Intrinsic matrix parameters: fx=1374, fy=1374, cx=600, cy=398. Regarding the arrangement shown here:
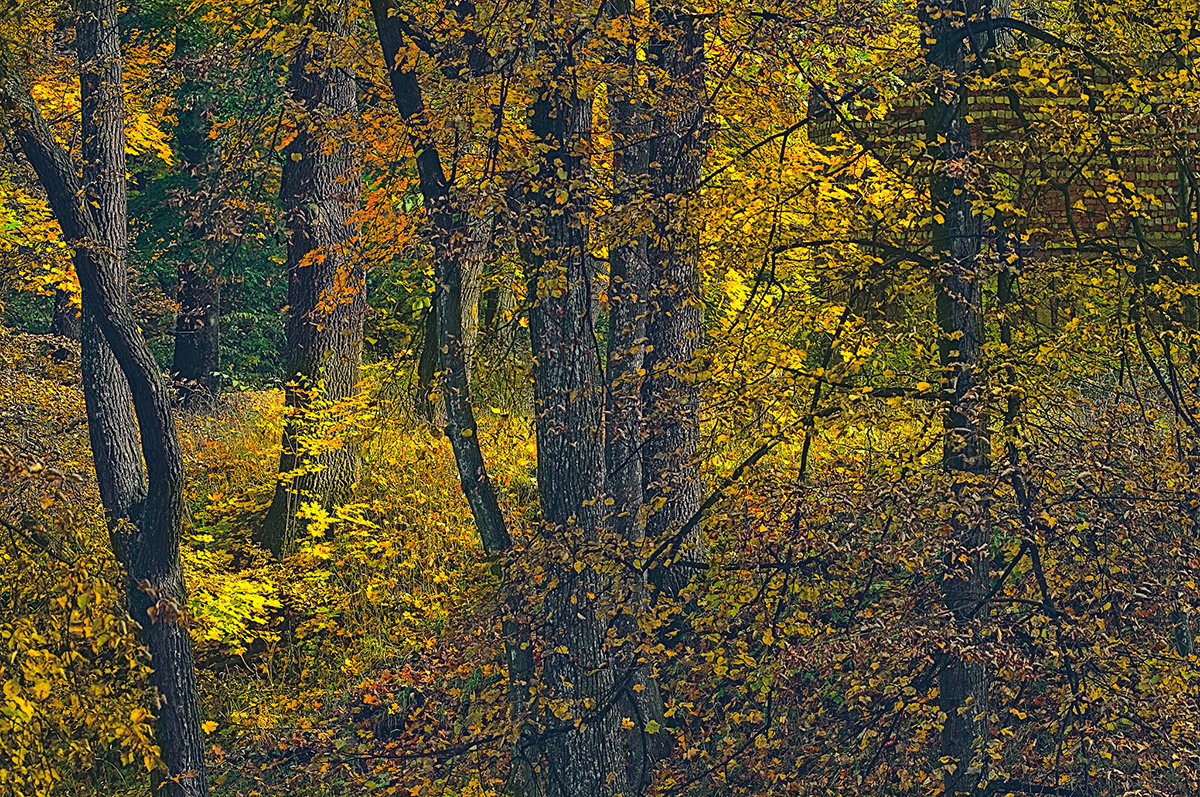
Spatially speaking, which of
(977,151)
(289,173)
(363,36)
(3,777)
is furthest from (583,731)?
(289,173)

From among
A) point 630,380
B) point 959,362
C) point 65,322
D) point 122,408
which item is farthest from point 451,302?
point 65,322

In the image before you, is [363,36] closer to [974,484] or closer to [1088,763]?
[974,484]

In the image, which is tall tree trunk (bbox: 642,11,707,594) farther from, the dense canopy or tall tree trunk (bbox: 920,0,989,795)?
tall tree trunk (bbox: 920,0,989,795)

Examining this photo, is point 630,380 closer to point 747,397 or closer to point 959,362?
point 747,397

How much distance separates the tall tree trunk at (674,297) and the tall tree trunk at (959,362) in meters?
1.50

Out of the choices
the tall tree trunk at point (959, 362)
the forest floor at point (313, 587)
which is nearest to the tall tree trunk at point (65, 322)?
the forest floor at point (313, 587)

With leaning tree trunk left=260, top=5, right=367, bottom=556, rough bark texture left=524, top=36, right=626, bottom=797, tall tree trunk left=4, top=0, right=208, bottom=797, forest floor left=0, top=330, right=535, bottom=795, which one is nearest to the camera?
rough bark texture left=524, top=36, right=626, bottom=797

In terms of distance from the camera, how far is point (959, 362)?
8.05 metres

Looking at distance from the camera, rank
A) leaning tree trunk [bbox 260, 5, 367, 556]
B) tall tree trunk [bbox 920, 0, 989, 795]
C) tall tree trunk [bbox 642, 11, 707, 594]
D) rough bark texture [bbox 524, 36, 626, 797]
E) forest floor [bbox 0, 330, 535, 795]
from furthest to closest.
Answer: leaning tree trunk [bbox 260, 5, 367, 556] → forest floor [bbox 0, 330, 535, 795] → rough bark texture [bbox 524, 36, 626, 797] → tall tree trunk [bbox 642, 11, 707, 594] → tall tree trunk [bbox 920, 0, 989, 795]

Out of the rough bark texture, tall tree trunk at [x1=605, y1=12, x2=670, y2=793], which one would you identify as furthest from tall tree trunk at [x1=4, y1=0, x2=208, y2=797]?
tall tree trunk at [x1=605, y1=12, x2=670, y2=793]

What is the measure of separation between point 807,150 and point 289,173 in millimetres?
6855

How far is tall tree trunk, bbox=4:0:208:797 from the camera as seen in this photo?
10320mm

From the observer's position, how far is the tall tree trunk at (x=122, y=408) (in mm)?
10320

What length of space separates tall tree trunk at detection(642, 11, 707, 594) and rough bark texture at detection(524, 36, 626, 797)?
0.44 m
